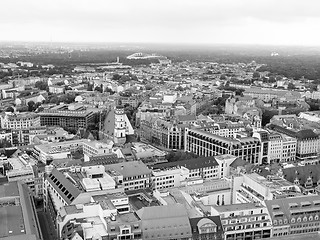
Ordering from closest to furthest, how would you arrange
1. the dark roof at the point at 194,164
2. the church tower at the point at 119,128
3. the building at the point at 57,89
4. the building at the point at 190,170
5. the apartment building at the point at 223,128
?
the building at the point at 190,170 < the dark roof at the point at 194,164 < the church tower at the point at 119,128 < the apartment building at the point at 223,128 < the building at the point at 57,89

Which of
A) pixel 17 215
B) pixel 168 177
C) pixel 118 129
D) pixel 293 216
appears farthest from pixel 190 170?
pixel 118 129

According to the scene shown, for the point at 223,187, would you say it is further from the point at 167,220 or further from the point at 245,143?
the point at 245,143

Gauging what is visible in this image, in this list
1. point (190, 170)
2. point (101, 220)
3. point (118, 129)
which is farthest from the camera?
point (118, 129)

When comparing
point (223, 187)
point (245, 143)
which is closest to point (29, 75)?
point (245, 143)

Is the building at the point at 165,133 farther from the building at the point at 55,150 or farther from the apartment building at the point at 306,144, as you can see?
the apartment building at the point at 306,144

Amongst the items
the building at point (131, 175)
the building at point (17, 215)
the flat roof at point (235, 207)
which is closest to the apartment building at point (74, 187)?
the building at point (131, 175)

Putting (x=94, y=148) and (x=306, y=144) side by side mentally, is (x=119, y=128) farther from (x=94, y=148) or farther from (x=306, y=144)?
(x=306, y=144)

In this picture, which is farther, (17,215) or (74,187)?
(74,187)
